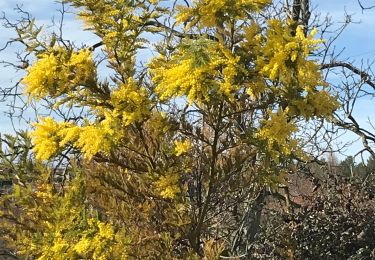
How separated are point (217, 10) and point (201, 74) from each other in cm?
42

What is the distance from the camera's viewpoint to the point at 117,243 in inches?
131

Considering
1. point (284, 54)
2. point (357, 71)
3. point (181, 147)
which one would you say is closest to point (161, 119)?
point (181, 147)

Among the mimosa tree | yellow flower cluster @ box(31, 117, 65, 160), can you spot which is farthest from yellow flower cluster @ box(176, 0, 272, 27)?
yellow flower cluster @ box(31, 117, 65, 160)

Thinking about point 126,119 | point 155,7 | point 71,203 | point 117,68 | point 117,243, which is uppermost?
point 155,7

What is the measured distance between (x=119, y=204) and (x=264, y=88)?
1.21 m

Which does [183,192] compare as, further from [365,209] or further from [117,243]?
[365,209]

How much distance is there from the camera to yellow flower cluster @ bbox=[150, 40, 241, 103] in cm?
297

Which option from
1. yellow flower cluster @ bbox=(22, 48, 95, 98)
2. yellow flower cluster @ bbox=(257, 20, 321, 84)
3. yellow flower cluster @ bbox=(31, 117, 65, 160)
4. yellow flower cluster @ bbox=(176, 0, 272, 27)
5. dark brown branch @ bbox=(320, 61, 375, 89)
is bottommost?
yellow flower cluster @ bbox=(31, 117, 65, 160)

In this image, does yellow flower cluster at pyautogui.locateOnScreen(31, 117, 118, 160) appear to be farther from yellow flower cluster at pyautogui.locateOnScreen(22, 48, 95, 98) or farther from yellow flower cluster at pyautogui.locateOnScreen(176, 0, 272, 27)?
yellow flower cluster at pyautogui.locateOnScreen(176, 0, 272, 27)

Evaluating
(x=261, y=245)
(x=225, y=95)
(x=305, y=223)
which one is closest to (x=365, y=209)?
(x=305, y=223)

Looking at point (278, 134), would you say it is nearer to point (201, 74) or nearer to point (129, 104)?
point (201, 74)

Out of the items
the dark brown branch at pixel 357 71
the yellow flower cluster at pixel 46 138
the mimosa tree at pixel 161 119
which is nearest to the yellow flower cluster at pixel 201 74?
the mimosa tree at pixel 161 119

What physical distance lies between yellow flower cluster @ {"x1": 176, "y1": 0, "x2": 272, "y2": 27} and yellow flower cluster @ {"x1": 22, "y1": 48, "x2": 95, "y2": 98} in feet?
2.05

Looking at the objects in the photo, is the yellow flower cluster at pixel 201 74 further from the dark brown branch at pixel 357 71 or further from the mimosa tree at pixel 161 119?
the dark brown branch at pixel 357 71
